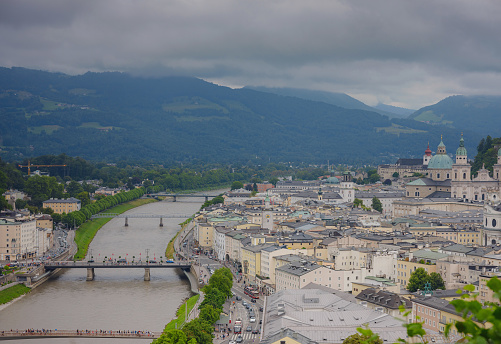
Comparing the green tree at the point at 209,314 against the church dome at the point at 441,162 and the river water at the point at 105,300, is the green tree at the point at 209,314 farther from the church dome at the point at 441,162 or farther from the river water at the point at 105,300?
the church dome at the point at 441,162

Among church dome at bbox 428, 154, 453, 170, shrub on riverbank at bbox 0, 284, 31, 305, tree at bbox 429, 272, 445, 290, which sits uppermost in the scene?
church dome at bbox 428, 154, 453, 170

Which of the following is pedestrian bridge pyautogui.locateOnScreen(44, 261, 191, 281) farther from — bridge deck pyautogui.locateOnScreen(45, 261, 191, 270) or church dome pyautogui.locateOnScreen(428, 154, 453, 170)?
church dome pyautogui.locateOnScreen(428, 154, 453, 170)

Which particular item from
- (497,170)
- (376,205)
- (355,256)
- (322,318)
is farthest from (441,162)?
(322,318)

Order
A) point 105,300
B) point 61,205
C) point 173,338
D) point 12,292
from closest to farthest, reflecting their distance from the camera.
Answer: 1. point 173,338
2. point 105,300
3. point 12,292
4. point 61,205

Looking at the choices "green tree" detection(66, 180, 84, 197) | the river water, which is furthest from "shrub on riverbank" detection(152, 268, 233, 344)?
"green tree" detection(66, 180, 84, 197)

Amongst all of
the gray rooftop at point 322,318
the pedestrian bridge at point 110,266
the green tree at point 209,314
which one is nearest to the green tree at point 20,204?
the pedestrian bridge at point 110,266

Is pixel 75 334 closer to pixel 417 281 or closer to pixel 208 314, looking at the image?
pixel 208 314
